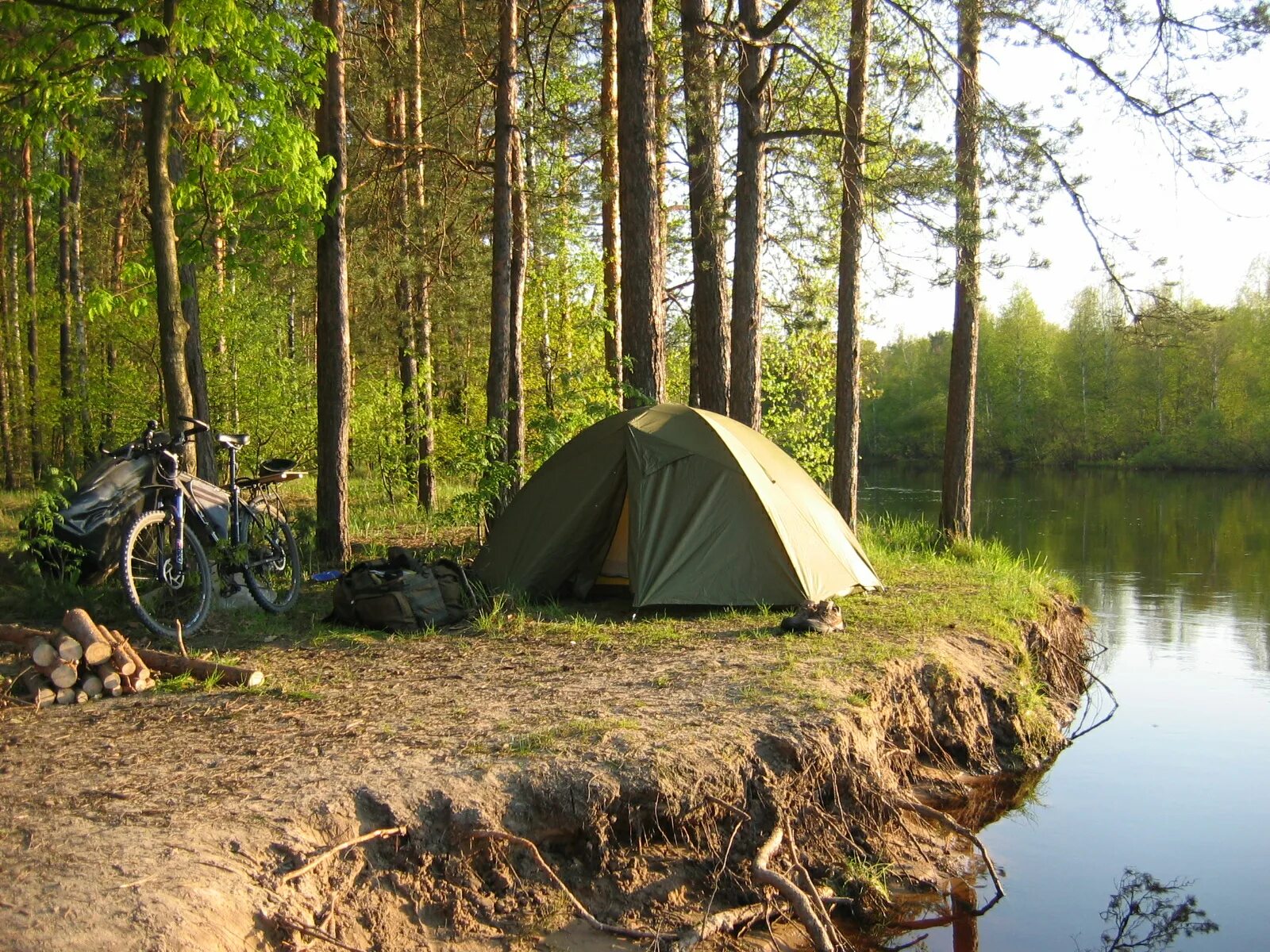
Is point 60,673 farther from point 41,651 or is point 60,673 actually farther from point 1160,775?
point 1160,775

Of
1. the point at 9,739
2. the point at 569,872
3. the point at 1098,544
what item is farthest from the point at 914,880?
the point at 1098,544

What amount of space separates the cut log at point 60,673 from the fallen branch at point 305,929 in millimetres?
2579

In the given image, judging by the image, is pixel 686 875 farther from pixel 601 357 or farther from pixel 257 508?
pixel 601 357

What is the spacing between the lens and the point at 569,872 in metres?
4.34

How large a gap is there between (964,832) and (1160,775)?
277 centimetres

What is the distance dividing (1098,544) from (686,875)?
1794 centimetres

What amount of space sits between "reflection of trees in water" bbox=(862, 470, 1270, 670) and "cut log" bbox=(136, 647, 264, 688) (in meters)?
9.69

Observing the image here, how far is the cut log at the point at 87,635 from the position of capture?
5383mm

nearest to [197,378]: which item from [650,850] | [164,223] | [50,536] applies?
[164,223]

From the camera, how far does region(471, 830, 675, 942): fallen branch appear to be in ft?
13.2

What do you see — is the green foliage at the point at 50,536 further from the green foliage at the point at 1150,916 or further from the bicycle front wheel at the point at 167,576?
the green foliage at the point at 1150,916

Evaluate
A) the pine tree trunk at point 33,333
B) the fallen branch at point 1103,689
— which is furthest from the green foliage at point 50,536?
the pine tree trunk at point 33,333

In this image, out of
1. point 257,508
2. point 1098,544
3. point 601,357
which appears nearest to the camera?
point 257,508

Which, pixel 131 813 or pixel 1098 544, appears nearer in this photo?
pixel 131 813
